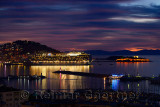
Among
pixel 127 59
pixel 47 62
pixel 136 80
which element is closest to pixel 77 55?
pixel 47 62

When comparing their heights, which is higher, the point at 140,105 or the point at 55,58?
the point at 55,58

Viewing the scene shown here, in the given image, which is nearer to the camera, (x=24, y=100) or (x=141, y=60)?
(x=24, y=100)

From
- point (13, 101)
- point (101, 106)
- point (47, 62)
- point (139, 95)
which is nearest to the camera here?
point (13, 101)

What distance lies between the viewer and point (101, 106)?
8.13m

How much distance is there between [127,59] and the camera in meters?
65.2

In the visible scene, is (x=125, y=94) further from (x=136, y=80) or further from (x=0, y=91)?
(x=136, y=80)

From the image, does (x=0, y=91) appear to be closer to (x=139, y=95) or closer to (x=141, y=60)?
(x=139, y=95)

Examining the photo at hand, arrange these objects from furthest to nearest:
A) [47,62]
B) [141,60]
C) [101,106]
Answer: [141,60]
[47,62]
[101,106]

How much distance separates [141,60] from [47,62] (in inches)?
861

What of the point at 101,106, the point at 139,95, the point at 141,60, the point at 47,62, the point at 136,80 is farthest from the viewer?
the point at 141,60

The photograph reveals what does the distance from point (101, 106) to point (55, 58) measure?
1878 inches

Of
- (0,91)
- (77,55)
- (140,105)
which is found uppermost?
(77,55)

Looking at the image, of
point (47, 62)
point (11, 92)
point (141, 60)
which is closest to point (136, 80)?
point (11, 92)

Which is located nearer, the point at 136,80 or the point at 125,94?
the point at 125,94
